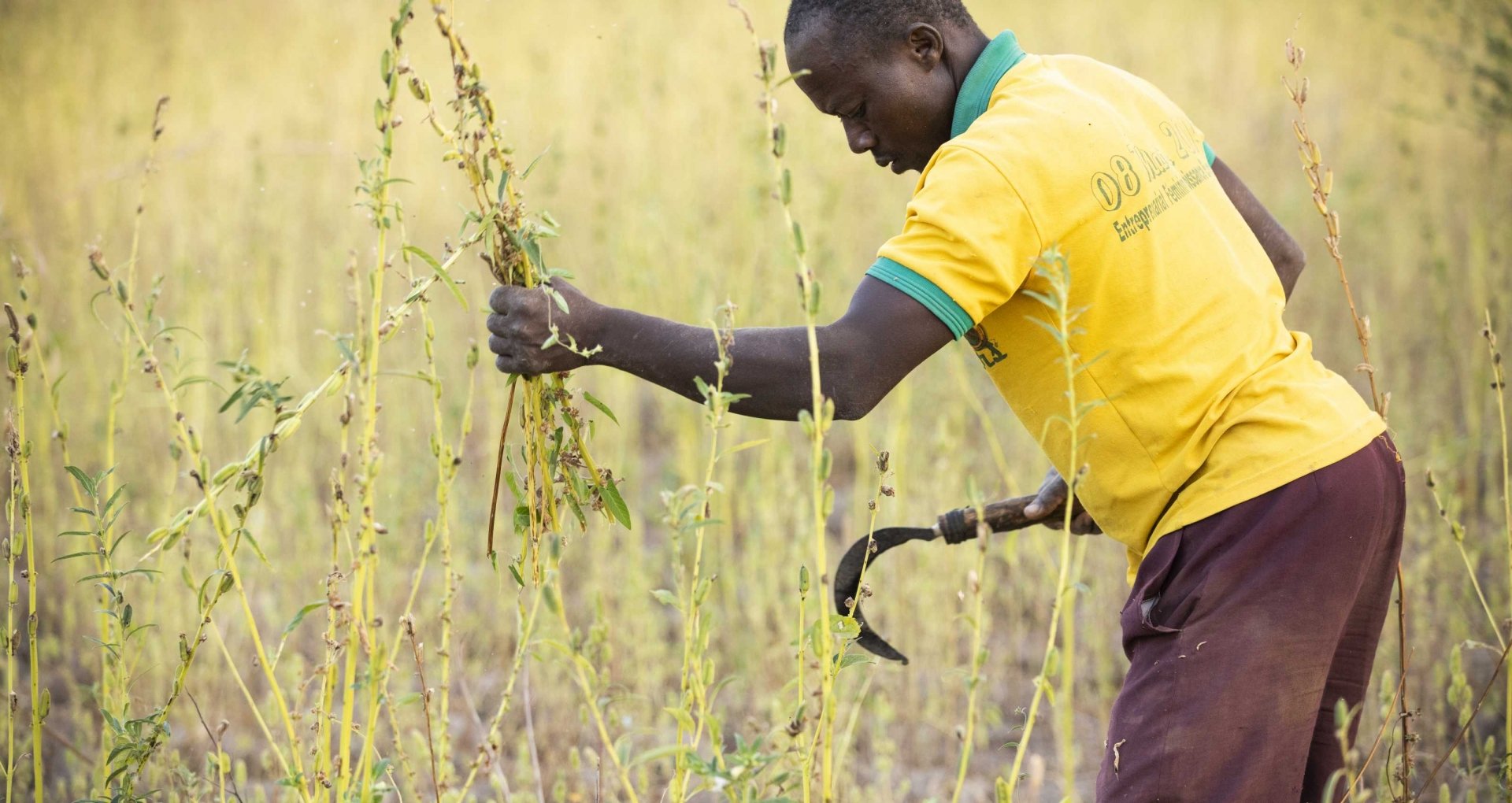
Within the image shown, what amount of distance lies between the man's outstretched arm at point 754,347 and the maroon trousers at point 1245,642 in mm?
522

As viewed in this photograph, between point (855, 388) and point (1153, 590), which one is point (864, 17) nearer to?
point (855, 388)

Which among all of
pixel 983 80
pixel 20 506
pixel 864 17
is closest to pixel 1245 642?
pixel 983 80

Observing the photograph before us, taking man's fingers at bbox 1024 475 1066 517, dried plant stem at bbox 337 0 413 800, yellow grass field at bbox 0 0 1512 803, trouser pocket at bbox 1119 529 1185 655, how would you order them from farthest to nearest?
man's fingers at bbox 1024 475 1066 517, trouser pocket at bbox 1119 529 1185 655, yellow grass field at bbox 0 0 1512 803, dried plant stem at bbox 337 0 413 800

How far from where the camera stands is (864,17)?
67.3 inches

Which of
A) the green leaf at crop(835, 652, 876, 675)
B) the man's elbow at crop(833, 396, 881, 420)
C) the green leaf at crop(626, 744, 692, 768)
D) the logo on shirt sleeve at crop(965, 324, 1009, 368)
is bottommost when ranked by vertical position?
the green leaf at crop(626, 744, 692, 768)

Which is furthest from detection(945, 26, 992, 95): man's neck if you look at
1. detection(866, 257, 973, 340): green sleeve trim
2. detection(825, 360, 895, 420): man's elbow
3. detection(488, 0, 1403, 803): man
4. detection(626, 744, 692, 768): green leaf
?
detection(626, 744, 692, 768): green leaf

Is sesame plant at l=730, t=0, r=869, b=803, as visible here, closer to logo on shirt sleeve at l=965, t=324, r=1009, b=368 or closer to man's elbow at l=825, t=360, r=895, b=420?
man's elbow at l=825, t=360, r=895, b=420

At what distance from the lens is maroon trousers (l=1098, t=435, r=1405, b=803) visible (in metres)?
1.59

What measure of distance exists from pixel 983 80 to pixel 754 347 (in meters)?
0.58

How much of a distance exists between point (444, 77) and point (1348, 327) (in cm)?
459

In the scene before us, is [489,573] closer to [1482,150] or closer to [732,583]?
[732,583]

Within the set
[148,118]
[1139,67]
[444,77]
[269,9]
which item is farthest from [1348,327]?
[269,9]

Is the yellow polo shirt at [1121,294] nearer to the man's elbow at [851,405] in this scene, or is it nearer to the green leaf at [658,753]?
the man's elbow at [851,405]

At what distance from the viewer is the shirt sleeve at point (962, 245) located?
57.4 inches
